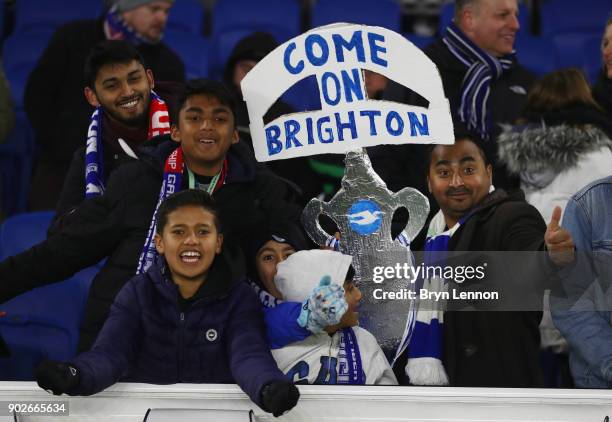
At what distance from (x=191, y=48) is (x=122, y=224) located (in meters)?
1.68

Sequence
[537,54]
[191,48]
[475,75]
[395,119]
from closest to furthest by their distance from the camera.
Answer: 1. [395,119]
2. [475,75]
3. [537,54]
4. [191,48]

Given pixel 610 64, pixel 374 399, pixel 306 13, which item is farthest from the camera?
pixel 306 13

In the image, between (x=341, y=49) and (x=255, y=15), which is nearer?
(x=341, y=49)

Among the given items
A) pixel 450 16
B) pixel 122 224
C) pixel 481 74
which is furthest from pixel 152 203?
pixel 450 16

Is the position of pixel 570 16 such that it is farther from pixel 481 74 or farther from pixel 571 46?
pixel 481 74

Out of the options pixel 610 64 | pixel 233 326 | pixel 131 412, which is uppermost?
pixel 610 64

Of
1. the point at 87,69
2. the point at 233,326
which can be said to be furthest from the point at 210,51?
the point at 233,326

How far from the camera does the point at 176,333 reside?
2.63 metres

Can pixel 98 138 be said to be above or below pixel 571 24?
below

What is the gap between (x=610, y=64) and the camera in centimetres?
303

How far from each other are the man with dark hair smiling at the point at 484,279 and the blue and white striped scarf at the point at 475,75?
16cm

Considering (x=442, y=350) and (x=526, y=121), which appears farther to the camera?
(x=526, y=121)

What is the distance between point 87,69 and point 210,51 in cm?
152

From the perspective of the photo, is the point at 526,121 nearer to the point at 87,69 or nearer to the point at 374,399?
the point at 374,399
